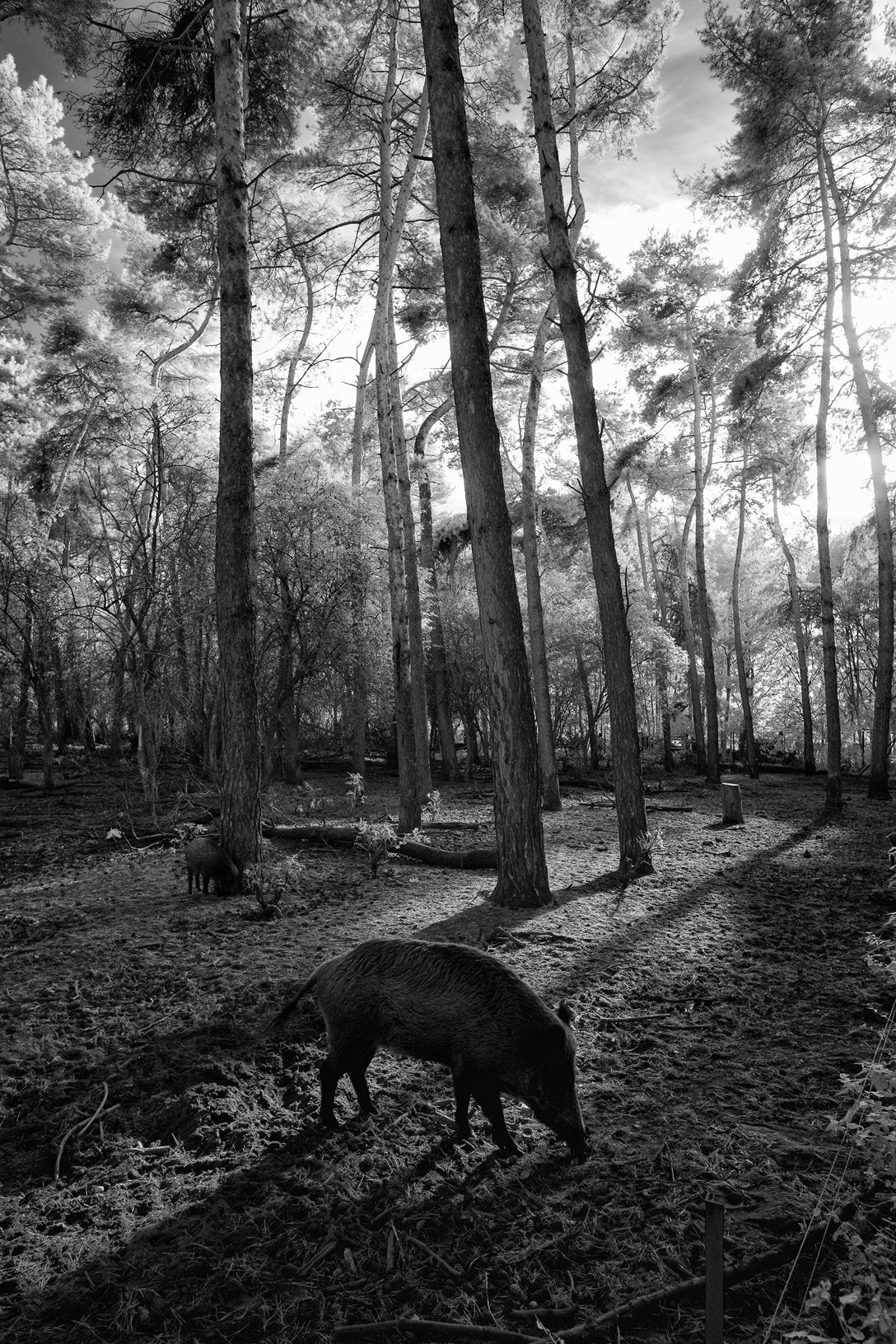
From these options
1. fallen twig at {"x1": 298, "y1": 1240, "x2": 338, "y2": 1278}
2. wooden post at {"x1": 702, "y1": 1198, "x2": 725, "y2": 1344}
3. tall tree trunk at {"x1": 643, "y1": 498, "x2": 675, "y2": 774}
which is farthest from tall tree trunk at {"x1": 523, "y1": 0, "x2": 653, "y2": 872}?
tall tree trunk at {"x1": 643, "y1": 498, "x2": 675, "y2": 774}

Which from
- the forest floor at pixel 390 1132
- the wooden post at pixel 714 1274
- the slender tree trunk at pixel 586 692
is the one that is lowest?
the forest floor at pixel 390 1132

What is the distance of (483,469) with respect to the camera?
245 inches

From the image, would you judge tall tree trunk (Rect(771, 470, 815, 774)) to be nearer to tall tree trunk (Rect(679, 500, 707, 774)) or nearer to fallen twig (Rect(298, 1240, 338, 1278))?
tall tree trunk (Rect(679, 500, 707, 774))

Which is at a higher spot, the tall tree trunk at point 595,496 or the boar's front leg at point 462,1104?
the tall tree trunk at point 595,496

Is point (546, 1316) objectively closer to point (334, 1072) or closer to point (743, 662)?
point (334, 1072)

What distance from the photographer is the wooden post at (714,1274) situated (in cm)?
131

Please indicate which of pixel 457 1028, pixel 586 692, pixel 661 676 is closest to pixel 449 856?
pixel 457 1028

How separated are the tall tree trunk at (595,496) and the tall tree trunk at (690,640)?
12.1 m

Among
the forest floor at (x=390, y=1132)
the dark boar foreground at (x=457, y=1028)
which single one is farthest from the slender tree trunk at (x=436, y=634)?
the dark boar foreground at (x=457, y=1028)

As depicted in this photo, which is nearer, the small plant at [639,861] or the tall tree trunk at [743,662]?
the small plant at [639,861]

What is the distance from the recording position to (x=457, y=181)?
6.17m

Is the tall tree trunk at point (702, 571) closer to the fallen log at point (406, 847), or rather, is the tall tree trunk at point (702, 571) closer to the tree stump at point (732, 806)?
the tree stump at point (732, 806)

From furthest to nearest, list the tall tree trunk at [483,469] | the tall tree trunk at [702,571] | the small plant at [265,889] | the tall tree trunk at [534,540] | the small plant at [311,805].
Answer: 1. the tall tree trunk at [702,571]
2. the small plant at [311,805]
3. the tall tree trunk at [534,540]
4. the tall tree trunk at [483,469]
5. the small plant at [265,889]

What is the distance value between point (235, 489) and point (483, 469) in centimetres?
262
